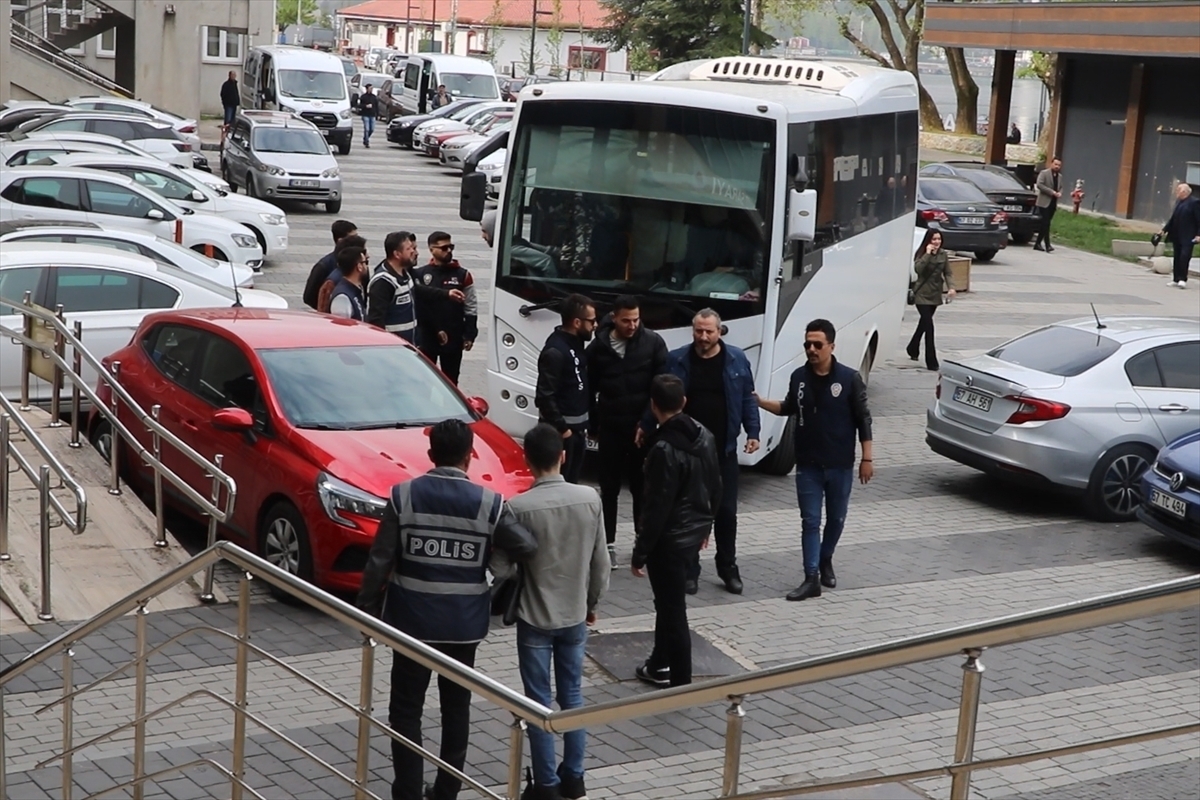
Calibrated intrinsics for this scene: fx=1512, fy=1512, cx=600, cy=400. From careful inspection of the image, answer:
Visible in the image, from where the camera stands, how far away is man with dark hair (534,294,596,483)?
9820 millimetres

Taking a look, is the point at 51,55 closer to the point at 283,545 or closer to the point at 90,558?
the point at 90,558

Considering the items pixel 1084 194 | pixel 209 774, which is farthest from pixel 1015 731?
pixel 1084 194

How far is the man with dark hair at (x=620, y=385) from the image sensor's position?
10.0m

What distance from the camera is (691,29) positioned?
5897 cm

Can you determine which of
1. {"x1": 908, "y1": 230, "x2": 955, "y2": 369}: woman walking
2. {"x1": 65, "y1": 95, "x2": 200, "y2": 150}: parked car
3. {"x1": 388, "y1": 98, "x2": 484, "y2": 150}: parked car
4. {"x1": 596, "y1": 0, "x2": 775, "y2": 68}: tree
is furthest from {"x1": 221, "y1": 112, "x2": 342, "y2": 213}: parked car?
{"x1": 596, "y1": 0, "x2": 775, "y2": 68}: tree

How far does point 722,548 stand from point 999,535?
3.06 m

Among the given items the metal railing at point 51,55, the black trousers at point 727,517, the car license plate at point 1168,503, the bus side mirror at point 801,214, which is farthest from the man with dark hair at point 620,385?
the metal railing at point 51,55

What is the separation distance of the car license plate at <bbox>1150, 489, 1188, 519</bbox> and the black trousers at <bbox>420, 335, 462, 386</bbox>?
5.57m

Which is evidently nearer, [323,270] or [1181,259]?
[323,270]

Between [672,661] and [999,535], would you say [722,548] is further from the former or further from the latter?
[999,535]

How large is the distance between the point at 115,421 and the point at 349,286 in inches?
104

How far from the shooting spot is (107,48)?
60938 millimetres

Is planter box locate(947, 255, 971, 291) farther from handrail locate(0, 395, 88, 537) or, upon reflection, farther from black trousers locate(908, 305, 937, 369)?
handrail locate(0, 395, 88, 537)

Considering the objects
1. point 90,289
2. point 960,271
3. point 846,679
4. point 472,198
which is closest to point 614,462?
point 472,198
